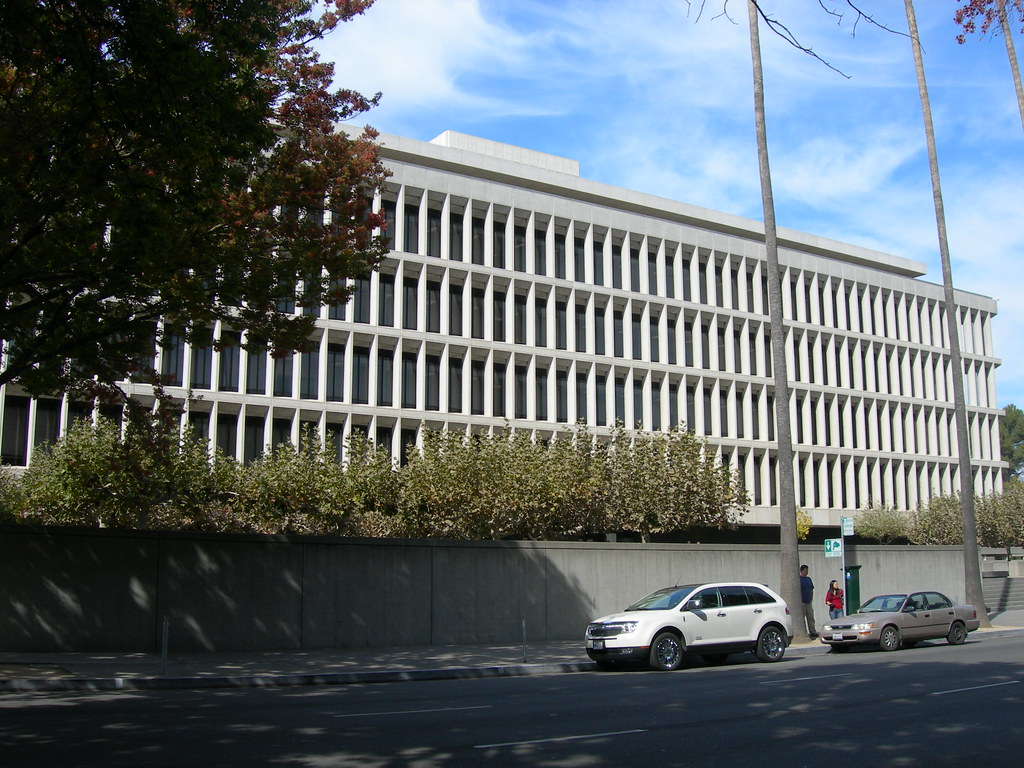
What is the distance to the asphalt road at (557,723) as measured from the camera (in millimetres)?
9156

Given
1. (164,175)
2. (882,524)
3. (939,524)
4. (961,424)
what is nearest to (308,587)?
(164,175)

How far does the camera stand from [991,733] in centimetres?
1030

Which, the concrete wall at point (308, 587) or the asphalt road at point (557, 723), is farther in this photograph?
the concrete wall at point (308, 587)

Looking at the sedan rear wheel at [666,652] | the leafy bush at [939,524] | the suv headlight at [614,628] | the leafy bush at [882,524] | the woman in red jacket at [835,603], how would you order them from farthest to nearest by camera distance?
the leafy bush at [882,524], the leafy bush at [939,524], the woman in red jacket at [835,603], the suv headlight at [614,628], the sedan rear wheel at [666,652]

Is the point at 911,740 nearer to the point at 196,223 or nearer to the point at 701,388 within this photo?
the point at 196,223

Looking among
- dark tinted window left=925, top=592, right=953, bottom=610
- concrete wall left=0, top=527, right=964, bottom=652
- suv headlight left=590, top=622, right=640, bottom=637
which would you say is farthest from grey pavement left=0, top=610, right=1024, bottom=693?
dark tinted window left=925, top=592, right=953, bottom=610

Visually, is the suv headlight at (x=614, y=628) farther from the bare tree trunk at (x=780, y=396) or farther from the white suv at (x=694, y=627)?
the bare tree trunk at (x=780, y=396)

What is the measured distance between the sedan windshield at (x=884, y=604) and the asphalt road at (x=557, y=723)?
20.3ft

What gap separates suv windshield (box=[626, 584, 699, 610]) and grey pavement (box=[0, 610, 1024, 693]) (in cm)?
170

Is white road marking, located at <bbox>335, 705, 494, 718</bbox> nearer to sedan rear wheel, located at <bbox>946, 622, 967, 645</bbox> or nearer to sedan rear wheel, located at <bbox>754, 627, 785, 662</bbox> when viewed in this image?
sedan rear wheel, located at <bbox>754, 627, 785, 662</bbox>

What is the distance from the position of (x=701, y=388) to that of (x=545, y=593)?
98.8 feet

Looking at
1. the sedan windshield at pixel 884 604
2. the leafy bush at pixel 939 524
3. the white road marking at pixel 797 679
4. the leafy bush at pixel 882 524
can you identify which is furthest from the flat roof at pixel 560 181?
the white road marking at pixel 797 679

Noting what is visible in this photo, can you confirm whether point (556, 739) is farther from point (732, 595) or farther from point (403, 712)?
point (732, 595)

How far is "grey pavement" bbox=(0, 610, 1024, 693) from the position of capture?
1591 centimetres
